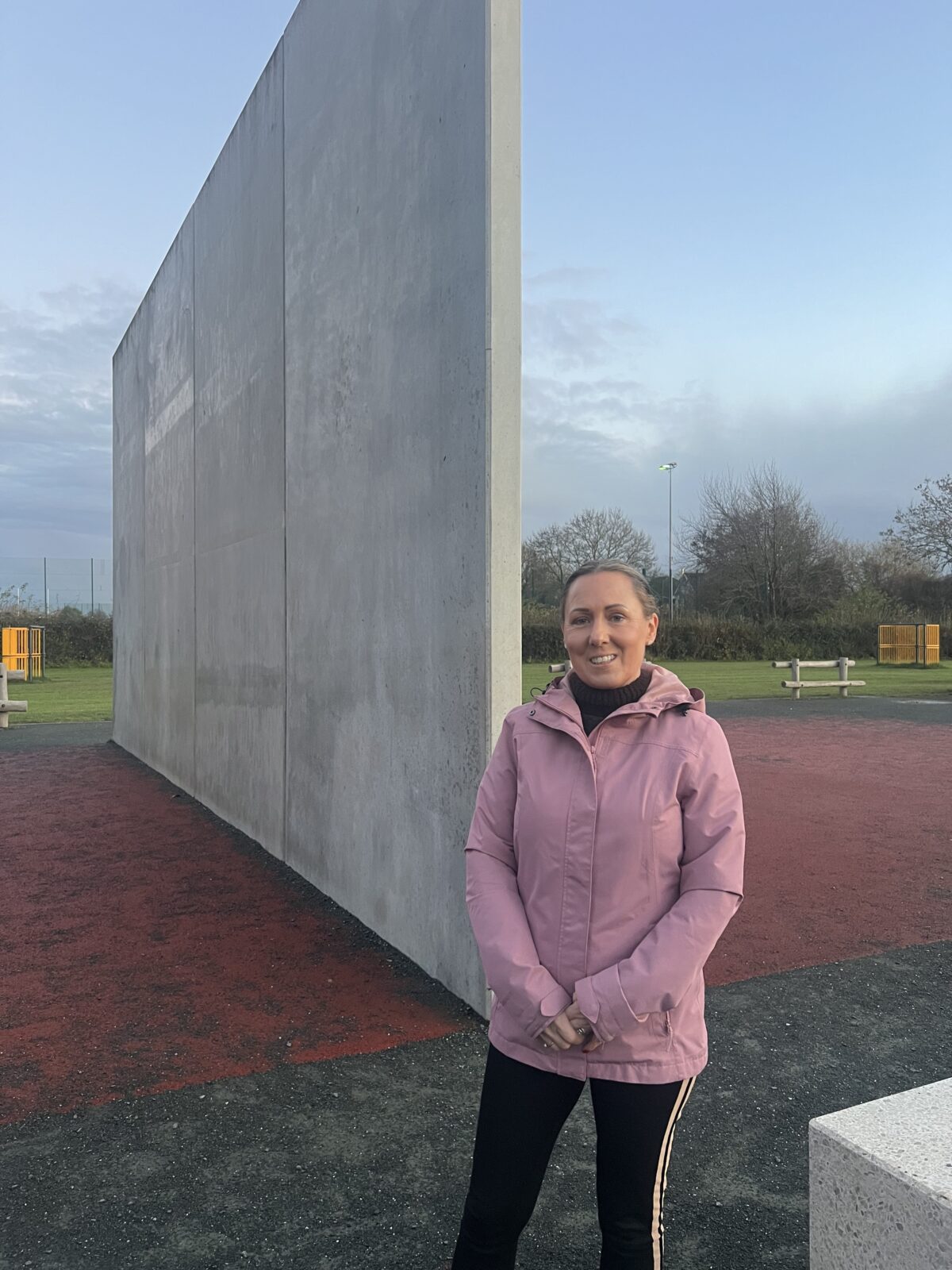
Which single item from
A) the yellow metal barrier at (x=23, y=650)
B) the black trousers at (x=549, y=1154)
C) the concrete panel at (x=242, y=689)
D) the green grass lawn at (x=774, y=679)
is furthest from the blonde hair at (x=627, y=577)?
the yellow metal barrier at (x=23, y=650)

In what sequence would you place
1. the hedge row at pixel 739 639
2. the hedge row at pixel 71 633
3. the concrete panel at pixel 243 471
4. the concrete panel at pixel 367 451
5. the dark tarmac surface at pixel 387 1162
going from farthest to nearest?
1. the hedge row at pixel 739 639
2. the hedge row at pixel 71 633
3. the concrete panel at pixel 243 471
4. the concrete panel at pixel 367 451
5. the dark tarmac surface at pixel 387 1162

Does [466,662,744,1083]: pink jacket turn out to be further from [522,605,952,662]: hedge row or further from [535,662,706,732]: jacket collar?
[522,605,952,662]: hedge row

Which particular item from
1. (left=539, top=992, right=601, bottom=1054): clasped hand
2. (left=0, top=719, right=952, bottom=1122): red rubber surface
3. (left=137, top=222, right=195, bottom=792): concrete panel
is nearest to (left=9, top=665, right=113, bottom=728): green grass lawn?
(left=137, top=222, right=195, bottom=792): concrete panel

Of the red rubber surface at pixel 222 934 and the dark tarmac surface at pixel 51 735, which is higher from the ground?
the dark tarmac surface at pixel 51 735

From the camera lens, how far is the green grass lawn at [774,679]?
70.8 ft

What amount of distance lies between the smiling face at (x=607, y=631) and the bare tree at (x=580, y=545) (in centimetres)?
4226

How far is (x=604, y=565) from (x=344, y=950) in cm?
329

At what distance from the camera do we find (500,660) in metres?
3.73

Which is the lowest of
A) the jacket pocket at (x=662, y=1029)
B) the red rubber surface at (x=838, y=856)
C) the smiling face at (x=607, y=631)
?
the red rubber surface at (x=838, y=856)

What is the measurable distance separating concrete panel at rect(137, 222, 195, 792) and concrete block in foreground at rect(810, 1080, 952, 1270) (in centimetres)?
791

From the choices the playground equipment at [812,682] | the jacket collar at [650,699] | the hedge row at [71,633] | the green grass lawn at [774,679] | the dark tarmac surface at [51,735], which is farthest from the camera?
the hedge row at [71,633]

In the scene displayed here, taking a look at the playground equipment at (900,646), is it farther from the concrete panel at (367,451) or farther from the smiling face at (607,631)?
the smiling face at (607,631)

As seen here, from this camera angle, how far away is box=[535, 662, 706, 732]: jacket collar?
183 centimetres

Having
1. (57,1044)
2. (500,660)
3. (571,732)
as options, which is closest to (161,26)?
(500,660)
